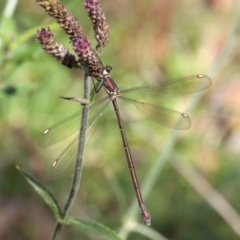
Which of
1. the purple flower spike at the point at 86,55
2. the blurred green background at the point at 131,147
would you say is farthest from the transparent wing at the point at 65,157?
the blurred green background at the point at 131,147

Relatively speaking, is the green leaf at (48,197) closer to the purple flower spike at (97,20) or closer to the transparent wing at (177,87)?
the purple flower spike at (97,20)

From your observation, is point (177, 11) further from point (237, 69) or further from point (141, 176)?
point (141, 176)

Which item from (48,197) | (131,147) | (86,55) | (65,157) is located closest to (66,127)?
(65,157)

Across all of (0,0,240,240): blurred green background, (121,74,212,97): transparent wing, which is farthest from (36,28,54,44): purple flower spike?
(0,0,240,240): blurred green background

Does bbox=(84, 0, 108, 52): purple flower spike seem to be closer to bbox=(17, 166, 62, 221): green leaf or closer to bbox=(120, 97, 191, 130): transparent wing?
bbox=(17, 166, 62, 221): green leaf

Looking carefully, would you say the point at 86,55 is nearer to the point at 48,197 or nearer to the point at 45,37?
the point at 45,37

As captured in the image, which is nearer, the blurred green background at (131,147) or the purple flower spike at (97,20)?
the purple flower spike at (97,20)

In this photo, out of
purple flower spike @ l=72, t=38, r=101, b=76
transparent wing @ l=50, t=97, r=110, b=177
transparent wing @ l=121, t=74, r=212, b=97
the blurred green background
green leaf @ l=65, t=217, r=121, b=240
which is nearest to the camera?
purple flower spike @ l=72, t=38, r=101, b=76
